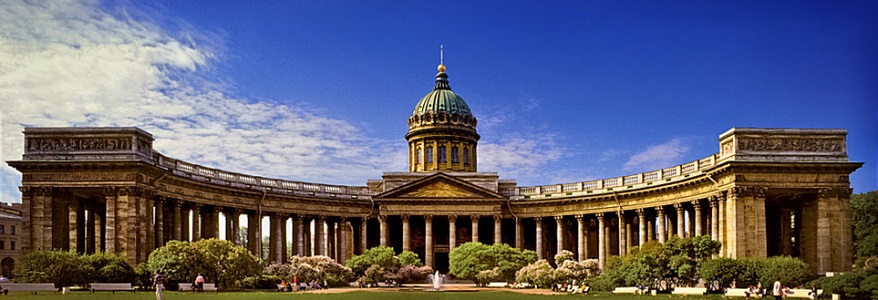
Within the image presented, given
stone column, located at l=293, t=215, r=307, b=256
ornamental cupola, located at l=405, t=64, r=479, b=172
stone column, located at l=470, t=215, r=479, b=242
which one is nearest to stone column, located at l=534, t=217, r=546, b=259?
stone column, located at l=470, t=215, r=479, b=242

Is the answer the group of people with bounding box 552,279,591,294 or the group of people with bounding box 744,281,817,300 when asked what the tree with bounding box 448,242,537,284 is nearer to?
the group of people with bounding box 552,279,591,294

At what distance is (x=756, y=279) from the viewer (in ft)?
175

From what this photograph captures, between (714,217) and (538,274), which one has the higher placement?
(714,217)

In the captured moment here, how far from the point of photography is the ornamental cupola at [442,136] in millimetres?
100812

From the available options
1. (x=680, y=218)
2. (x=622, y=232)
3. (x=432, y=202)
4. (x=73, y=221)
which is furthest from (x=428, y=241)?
(x=73, y=221)

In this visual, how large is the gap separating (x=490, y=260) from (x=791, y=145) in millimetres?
28016

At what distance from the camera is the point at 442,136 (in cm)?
10088

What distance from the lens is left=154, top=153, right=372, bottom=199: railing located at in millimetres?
66812

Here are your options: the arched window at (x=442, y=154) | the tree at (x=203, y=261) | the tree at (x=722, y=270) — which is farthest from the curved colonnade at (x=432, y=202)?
the arched window at (x=442, y=154)

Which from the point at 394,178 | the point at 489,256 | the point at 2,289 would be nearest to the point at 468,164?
the point at 394,178

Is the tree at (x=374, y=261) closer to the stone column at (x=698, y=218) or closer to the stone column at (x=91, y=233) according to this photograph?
the stone column at (x=91, y=233)

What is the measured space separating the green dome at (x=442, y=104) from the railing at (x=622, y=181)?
14984 mm

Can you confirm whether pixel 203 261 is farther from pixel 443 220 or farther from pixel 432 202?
pixel 443 220

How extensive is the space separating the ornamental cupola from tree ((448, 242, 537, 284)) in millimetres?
24380
